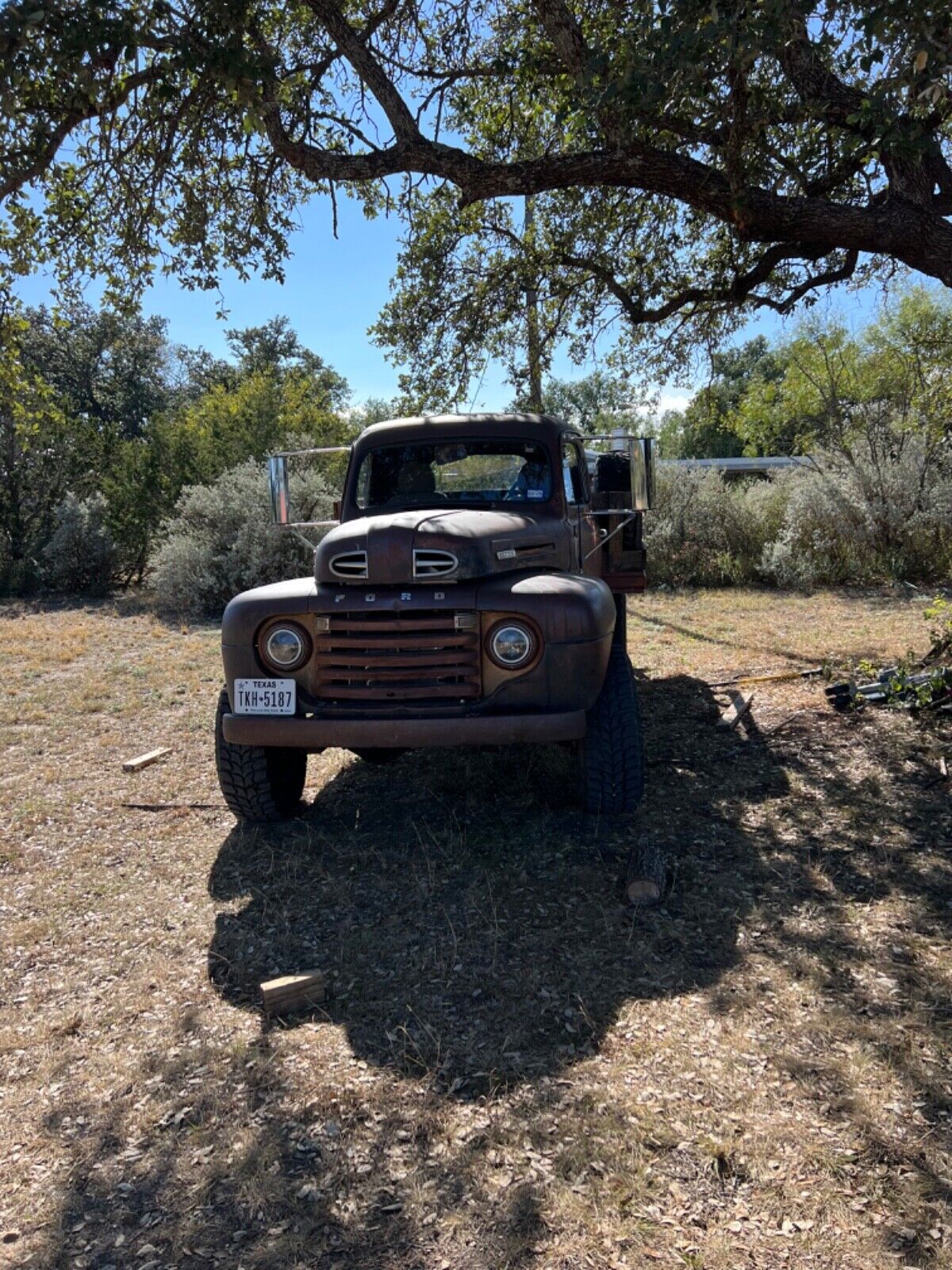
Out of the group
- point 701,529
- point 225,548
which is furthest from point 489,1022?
point 701,529

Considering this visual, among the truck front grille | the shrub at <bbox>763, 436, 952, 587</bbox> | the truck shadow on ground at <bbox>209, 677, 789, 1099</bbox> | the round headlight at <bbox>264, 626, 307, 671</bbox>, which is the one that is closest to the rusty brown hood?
the truck front grille

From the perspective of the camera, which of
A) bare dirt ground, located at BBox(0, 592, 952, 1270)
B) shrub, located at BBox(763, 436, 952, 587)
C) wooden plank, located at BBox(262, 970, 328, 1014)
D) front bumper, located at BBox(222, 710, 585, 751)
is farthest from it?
shrub, located at BBox(763, 436, 952, 587)

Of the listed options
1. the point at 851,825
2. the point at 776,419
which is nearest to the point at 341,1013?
the point at 851,825

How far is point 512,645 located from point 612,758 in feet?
2.57

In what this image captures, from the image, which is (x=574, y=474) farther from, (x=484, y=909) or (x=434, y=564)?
(x=484, y=909)

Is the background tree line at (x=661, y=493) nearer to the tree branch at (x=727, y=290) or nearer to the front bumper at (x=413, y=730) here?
the tree branch at (x=727, y=290)

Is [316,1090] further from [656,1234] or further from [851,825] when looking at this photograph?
[851,825]

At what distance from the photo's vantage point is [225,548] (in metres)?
13.1

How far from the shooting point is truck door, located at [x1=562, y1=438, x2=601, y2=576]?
201 inches

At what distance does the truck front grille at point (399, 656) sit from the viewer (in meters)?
3.84

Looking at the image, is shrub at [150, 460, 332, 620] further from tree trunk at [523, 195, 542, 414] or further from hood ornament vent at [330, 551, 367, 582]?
hood ornament vent at [330, 551, 367, 582]

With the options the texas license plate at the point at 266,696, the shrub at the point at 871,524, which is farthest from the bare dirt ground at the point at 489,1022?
the shrub at the point at 871,524

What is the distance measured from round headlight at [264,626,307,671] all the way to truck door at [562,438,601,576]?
5.64 ft

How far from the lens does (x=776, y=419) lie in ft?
77.2
